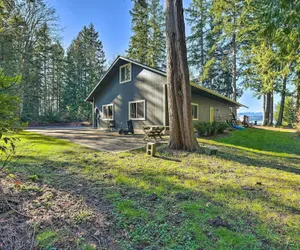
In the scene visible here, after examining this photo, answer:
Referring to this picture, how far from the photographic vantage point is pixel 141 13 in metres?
23.0

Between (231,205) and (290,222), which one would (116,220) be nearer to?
(231,205)

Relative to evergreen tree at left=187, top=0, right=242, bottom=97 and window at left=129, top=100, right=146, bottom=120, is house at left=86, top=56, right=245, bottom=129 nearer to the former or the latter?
window at left=129, top=100, right=146, bottom=120

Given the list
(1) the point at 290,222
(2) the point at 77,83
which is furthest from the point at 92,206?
(2) the point at 77,83

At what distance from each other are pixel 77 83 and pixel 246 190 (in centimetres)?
3184

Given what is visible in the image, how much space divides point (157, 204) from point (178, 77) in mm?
4403

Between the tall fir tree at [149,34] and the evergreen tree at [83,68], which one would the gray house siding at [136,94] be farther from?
the evergreen tree at [83,68]

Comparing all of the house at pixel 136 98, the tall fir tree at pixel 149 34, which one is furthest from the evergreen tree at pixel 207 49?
the house at pixel 136 98

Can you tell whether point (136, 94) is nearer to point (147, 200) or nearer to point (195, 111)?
point (195, 111)

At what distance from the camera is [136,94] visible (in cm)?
1270

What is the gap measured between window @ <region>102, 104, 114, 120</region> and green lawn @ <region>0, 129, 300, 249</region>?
10144mm

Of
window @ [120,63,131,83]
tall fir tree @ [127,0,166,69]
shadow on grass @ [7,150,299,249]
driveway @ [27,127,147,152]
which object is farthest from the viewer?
tall fir tree @ [127,0,166,69]

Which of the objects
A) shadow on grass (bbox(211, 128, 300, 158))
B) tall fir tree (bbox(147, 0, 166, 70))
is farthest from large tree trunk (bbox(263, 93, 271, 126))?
tall fir tree (bbox(147, 0, 166, 70))

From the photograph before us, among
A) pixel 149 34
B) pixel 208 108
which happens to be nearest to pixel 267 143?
pixel 208 108

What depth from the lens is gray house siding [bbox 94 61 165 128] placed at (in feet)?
37.0
